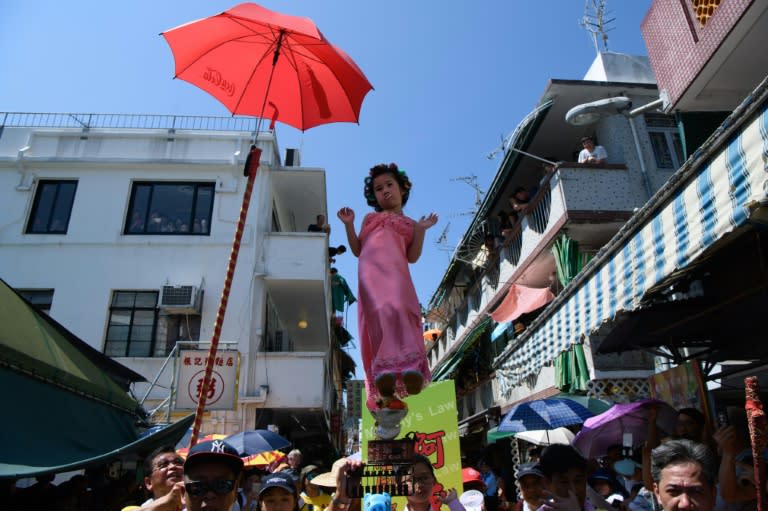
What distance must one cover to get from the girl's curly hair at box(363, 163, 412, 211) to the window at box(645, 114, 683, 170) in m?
11.1

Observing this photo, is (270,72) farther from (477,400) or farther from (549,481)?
(477,400)

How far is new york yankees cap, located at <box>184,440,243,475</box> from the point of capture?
2789mm

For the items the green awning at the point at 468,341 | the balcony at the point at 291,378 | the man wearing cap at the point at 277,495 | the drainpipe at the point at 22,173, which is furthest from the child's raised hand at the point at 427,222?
the drainpipe at the point at 22,173

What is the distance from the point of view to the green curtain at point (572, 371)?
11441mm

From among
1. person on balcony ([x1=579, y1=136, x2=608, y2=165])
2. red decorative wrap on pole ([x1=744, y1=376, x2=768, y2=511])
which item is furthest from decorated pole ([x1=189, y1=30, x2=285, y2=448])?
person on balcony ([x1=579, y1=136, x2=608, y2=165])

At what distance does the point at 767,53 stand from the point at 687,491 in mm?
6132

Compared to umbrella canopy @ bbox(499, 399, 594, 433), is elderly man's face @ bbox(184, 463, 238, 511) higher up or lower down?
lower down

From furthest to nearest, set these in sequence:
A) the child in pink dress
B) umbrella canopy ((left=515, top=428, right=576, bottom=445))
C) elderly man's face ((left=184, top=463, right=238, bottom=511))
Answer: umbrella canopy ((left=515, top=428, right=576, bottom=445)) < the child in pink dress < elderly man's face ((left=184, top=463, right=238, bottom=511))

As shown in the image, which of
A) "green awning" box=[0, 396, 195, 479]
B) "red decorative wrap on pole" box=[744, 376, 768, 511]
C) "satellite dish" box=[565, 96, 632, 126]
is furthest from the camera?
"satellite dish" box=[565, 96, 632, 126]

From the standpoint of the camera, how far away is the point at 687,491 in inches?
95.6

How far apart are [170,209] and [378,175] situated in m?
13.4

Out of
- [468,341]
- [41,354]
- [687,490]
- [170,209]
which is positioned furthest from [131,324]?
[687,490]

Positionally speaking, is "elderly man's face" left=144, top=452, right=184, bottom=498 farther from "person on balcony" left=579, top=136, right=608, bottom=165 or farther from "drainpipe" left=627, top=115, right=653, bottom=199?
"drainpipe" left=627, top=115, right=653, bottom=199

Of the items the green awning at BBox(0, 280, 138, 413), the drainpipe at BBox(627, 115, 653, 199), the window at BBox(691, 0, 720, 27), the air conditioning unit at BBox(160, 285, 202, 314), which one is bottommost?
the green awning at BBox(0, 280, 138, 413)
